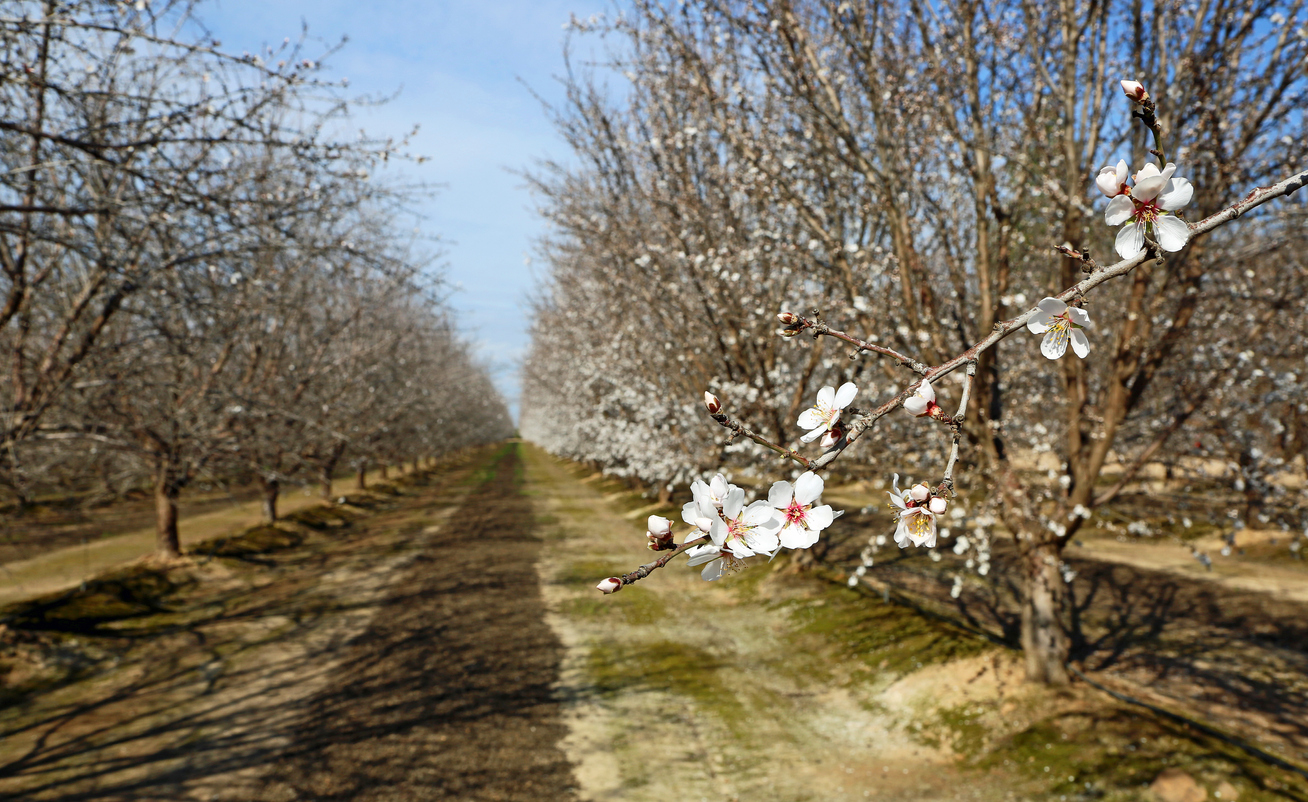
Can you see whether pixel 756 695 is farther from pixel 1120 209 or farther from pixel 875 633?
pixel 1120 209

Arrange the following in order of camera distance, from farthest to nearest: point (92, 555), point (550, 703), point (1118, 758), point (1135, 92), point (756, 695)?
point (92, 555) < point (756, 695) < point (550, 703) < point (1118, 758) < point (1135, 92)

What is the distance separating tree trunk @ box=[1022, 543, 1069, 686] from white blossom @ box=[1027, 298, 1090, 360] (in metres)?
6.58

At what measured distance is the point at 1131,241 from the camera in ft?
4.01

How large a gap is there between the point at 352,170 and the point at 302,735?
5.84 m

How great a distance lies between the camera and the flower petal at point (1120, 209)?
122 centimetres

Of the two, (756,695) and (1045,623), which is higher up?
(1045,623)

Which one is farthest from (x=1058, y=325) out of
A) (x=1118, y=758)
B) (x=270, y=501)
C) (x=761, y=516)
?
(x=270, y=501)

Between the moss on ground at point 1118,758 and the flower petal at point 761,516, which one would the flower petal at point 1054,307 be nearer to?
the flower petal at point 761,516

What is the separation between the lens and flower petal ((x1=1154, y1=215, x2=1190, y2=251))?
116 cm

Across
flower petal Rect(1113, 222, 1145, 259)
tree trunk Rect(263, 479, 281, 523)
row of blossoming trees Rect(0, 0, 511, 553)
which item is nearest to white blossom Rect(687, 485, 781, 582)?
flower petal Rect(1113, 222, 1145, 259)

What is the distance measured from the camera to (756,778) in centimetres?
627

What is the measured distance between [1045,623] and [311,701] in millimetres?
8327

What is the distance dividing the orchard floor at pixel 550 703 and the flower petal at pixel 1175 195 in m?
5.94

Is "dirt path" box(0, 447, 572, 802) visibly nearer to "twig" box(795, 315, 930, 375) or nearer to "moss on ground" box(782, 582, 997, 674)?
"moss on ground" box(782, 582, 997, 674)
